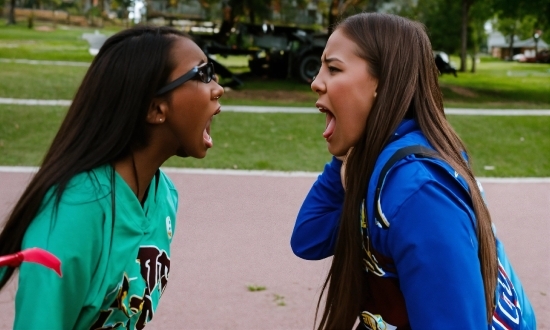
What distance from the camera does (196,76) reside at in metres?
2.24

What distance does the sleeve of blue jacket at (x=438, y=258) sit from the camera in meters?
1.73

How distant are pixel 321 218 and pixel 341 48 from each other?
68cm

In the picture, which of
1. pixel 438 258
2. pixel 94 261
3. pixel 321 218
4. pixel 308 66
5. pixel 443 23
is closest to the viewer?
pixel 438 258

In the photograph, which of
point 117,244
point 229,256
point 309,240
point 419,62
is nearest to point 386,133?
point 419,62

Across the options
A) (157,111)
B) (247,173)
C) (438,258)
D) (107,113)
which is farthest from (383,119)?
(247,173)

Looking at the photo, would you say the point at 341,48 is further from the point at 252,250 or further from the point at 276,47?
the point at 276,47

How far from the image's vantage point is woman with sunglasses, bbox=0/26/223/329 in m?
1.87

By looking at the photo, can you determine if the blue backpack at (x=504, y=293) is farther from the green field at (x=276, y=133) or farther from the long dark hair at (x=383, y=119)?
the green field at (x=276, y=133)

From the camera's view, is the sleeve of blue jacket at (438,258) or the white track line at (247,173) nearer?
the sleeve of blue jacket at (438,258)

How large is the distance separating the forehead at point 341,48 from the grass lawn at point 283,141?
782cm

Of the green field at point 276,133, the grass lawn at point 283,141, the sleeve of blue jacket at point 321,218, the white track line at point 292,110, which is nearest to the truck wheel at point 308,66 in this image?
the green field at point 276,133

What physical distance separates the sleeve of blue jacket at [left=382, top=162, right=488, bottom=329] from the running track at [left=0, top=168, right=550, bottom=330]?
2743mm

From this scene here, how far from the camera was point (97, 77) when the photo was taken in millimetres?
2139

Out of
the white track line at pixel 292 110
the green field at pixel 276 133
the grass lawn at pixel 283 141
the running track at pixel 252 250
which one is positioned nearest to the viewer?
the running track at pixel 252 250
